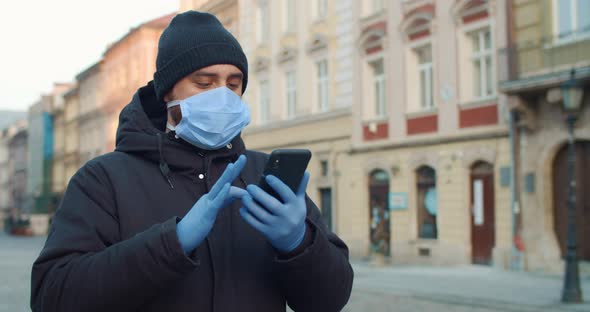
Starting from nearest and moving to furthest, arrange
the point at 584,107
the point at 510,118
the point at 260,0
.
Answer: the point at 584,107 → the point at 510,118 → the point at 260,0

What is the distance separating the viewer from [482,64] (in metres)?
19.6

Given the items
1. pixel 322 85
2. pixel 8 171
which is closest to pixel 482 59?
pixel 322 85

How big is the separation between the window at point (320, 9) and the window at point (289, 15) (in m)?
1.14

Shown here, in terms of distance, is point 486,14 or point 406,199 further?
point 406,199

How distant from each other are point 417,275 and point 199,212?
17170 mm

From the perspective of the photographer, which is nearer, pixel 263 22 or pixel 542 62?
pixel 542 62

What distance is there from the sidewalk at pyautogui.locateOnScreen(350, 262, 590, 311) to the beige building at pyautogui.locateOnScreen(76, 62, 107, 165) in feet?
129

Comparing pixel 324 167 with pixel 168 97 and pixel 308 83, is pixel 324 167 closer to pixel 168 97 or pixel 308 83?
pixel 308 83

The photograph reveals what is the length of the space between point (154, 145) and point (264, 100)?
28274mm

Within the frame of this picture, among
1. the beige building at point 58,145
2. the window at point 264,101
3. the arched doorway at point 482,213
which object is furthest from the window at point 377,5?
the beige building at point 58,145

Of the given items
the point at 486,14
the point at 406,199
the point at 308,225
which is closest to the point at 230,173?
the point at 308,225

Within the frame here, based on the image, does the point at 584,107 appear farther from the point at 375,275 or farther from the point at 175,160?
the point at 175,160

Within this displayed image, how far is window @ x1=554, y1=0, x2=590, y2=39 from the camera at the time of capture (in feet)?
55.2

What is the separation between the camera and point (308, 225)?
208 centimetres
